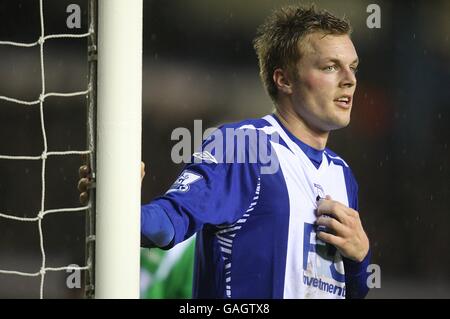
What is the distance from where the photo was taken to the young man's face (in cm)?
209

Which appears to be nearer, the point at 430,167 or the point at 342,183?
the point at 342,183

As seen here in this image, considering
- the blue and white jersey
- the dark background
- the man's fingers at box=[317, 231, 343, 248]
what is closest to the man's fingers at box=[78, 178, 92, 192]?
the blue and white jersey

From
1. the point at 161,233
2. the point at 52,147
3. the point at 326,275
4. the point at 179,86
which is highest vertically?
the point at 179,86

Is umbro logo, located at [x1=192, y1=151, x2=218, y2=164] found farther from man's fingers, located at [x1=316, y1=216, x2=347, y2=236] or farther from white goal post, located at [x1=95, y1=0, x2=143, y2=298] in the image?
white goal post, located at [x1=95, y1=0, x2=143, y2=298]

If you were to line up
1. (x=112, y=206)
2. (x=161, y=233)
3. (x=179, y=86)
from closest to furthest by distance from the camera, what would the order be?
(x=112, y=206)
(x=161, y=233)
(x=179, y=86)

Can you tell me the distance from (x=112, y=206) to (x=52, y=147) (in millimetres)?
1526

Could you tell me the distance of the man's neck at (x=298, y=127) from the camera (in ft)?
6.96

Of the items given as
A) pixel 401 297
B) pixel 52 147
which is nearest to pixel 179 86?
pixel 52 147

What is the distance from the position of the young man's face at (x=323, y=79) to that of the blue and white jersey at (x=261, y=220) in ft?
0.32

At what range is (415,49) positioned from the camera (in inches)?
112

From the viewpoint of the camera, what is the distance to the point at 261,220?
2.02 m

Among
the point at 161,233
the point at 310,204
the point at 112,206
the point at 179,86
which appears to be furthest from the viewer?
the point at 179,86
